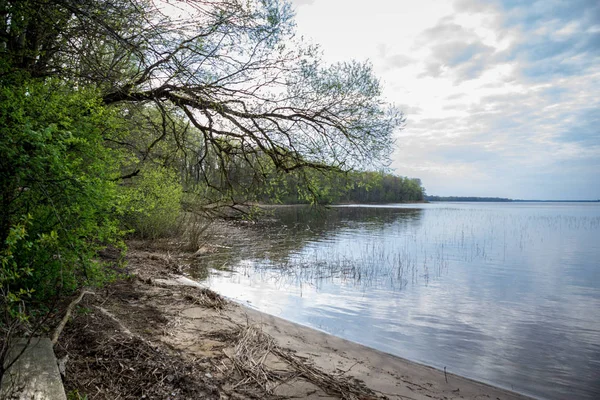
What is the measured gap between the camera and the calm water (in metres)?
7.12

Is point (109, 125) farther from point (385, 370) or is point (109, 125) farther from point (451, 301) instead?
point (451, 301)

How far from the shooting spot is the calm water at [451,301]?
712 cm

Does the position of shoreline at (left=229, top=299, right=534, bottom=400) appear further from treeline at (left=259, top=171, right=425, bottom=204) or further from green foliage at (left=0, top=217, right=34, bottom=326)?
green foliage at (left=0, top=217, right=34, bottom=326)

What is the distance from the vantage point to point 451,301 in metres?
11.5

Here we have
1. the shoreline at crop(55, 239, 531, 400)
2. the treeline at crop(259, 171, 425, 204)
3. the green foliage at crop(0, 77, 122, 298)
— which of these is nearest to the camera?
the green foliage at crop(0, 77, 122, 298)

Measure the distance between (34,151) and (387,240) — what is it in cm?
2403

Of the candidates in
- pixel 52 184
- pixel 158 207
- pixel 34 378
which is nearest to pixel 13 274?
pixel 34 378

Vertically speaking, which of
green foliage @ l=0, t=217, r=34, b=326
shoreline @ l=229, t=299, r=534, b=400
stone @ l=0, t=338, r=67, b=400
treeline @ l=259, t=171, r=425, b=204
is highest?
treeline @ l=259, t=171, r=425, b=204

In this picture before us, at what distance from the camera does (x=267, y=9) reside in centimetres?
688

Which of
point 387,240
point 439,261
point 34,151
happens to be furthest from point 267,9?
point 387,240

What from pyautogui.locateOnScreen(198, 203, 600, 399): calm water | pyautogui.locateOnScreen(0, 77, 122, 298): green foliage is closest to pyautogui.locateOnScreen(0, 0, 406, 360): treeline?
pyautogui.locateOnScreen(0, 77, 122, 298): green foliage

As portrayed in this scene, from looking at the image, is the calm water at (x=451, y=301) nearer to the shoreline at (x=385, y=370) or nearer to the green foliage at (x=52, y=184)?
the shoreline at (x=385, y=370)

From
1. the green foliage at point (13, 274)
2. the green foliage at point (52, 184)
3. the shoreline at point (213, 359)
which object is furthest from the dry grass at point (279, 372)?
the green foliage at point (13, 274)

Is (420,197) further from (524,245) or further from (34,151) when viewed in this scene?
(34,151)
